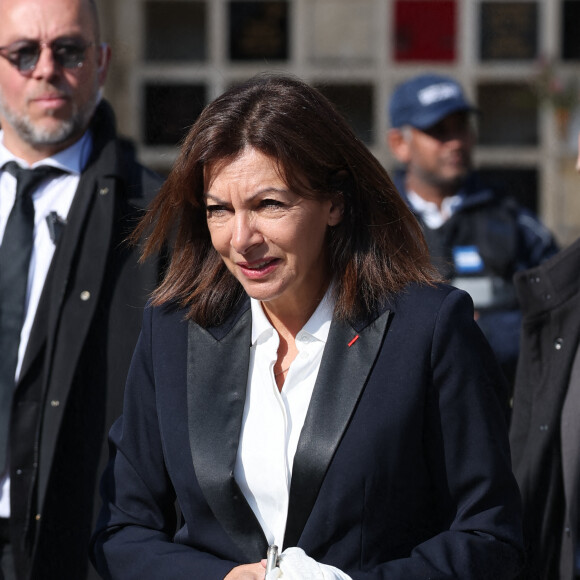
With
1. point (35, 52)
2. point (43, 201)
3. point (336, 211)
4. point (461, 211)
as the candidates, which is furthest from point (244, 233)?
point (461, 211)

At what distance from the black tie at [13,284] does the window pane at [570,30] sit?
16.0ft

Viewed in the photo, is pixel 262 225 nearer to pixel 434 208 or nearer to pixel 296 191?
pixel 296 191

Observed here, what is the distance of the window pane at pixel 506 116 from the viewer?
788 cm

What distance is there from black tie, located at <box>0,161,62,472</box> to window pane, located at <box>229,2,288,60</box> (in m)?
4.34

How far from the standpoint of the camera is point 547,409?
3375mm

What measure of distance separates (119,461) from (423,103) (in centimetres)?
336

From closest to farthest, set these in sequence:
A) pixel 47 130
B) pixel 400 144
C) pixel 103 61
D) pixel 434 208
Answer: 1. pixel 47 130
2. pixel 103 61
3. pixel 434 208
4. pixel 400 144

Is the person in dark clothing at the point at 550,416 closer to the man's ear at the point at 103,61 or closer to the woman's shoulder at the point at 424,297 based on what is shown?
the woman's shoulder at the point at 424,297

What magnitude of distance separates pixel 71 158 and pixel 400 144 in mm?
2351

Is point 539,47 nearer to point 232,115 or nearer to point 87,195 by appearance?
point 87,195

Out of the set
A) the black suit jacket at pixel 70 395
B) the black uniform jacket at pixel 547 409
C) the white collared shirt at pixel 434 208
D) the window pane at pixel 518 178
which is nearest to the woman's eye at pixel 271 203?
the black suit jacket at pixel 70 395

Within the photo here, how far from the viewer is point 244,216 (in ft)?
8.24

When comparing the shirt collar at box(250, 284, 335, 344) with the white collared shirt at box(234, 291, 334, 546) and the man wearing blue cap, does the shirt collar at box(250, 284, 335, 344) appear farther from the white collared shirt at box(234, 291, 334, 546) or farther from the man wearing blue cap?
the man wearing blue cap

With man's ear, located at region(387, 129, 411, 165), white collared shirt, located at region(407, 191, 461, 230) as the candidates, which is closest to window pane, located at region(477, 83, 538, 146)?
man's ear, located at region(387, 129, 411, 165)
